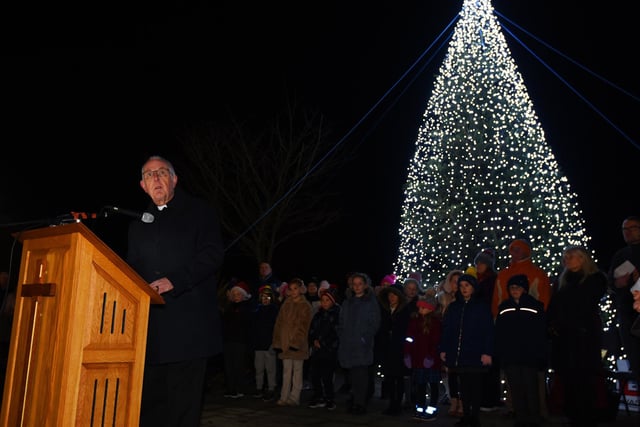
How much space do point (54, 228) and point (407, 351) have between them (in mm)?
6600

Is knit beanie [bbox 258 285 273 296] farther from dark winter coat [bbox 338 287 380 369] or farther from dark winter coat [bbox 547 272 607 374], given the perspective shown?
dark winter coat [bbox 547 272 607 374]

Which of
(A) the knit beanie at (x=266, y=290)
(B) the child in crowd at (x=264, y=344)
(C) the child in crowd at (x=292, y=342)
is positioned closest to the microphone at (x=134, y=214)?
(C) the child in crowd at (x=292, y=342)

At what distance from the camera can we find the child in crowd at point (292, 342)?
374 inches

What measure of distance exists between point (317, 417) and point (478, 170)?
998cm

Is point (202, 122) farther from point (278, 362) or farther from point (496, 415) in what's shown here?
point (496, 415)

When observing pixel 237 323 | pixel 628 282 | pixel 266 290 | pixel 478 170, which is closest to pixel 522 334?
pixel 628 282

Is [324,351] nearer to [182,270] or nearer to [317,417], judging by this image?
[317,417]

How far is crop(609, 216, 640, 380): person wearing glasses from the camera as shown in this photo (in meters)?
6.88

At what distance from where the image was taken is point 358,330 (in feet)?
29.0

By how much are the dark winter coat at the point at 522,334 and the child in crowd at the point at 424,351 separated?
47.9 inches

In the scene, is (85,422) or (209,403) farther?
(209,403)

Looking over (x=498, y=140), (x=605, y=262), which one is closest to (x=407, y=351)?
(x=498, y=140)

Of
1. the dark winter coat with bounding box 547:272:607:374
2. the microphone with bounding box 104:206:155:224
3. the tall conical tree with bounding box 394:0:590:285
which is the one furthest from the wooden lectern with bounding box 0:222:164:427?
the tall conical tree with bounding box 394:0:590:285

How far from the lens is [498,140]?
632 inches
